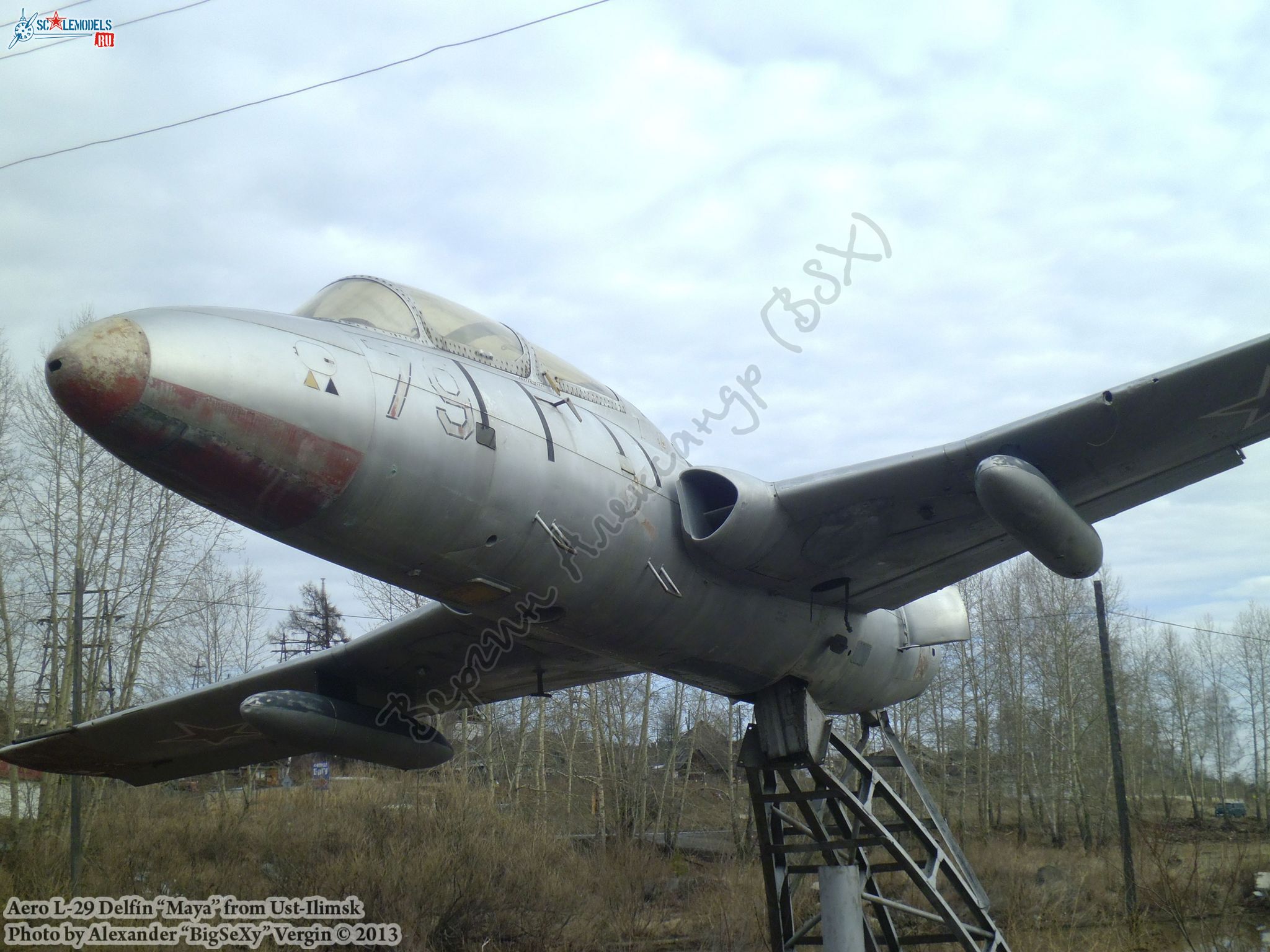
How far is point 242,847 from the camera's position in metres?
17.4

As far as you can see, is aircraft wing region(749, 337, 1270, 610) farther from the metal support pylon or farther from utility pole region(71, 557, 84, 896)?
utility pole region(71, 557, 84, 896)

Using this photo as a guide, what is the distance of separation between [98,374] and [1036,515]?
4.60 meters

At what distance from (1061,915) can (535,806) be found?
486 inches

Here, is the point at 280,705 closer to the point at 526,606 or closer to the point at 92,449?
the point at 526,606

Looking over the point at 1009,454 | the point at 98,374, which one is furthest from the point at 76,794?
the point at 1009,454

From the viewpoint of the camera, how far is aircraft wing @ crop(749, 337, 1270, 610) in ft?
16.9

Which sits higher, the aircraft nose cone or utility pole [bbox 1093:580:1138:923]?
the aircraft nose cone

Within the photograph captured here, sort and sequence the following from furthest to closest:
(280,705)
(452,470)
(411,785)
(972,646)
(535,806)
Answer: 1. (972,646)
2. (535,806)
3. (411,785)
4. (280,705)
5. (452,470)

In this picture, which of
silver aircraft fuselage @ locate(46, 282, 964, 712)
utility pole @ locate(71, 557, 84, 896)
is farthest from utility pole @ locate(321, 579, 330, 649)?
silver aircraft fuselage @ locate(46, 282, 964, 712)

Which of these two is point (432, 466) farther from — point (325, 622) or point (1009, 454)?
point (325, 622)

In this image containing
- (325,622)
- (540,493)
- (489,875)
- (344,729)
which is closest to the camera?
(540,493)

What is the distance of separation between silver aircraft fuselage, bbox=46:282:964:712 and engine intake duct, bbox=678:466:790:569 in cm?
12

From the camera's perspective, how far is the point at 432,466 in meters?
4.69

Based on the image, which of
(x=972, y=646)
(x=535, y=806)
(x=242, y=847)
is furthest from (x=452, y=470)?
(x=972, y=646)
